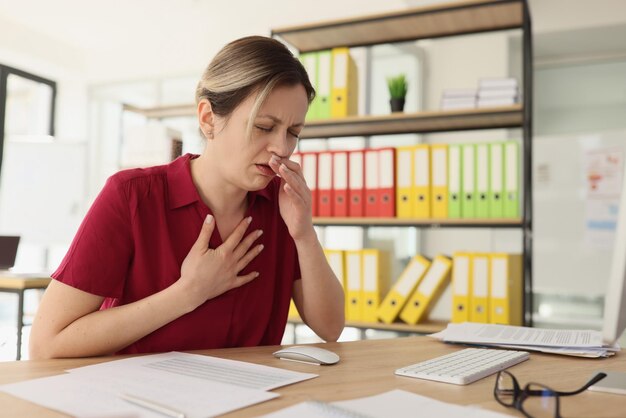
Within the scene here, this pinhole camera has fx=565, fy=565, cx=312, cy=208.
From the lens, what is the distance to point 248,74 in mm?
1180

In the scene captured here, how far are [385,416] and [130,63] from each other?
541 cm

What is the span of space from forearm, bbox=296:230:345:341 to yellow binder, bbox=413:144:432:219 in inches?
46.3

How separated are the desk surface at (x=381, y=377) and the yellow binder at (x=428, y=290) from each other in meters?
1.19

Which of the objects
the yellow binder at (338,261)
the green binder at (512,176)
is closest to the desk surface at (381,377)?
the green binder at (512,176)

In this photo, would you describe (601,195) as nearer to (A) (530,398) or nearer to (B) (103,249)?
(A) (530,398)

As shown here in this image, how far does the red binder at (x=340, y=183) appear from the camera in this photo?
103 inches

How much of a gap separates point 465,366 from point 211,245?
581 mm

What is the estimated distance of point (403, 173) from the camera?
2520 millimetres

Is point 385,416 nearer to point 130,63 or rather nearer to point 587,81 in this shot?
point 587,81

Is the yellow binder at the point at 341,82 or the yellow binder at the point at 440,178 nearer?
the yellow binder at the point at 440,178

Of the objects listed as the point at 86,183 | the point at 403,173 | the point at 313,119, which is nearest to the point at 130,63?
the point at 86,183

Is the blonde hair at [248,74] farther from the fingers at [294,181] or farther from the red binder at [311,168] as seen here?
the red binder at [311,168]

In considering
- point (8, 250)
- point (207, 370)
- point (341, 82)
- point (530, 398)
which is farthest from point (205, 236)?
point (8, 250)

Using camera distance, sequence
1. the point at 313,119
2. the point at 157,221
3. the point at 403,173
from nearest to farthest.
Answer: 1. the point at 157,221
2. the point at 403,173
3. the point at 313,119
